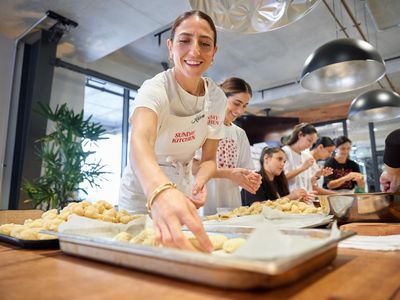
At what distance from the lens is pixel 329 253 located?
483 millimetres

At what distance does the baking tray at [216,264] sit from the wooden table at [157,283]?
12 millimetres

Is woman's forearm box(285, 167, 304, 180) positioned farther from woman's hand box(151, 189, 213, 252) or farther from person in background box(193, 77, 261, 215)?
woman's hand box(151, 189, 213, 252)

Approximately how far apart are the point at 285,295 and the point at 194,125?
92 centimetres

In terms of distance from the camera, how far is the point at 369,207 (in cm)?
92

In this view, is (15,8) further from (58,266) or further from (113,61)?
(58,266)

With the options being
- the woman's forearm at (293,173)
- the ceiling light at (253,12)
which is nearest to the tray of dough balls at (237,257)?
the ceiling light at (253,12)

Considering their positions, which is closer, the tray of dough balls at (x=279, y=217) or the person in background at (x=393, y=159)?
the tray of dough balls at (x=279, y=217)

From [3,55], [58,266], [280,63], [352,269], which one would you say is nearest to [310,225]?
[352,269]

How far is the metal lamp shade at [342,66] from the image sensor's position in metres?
1.73

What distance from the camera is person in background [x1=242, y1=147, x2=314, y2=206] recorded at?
2.31 metres

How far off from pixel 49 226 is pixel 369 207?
0.95 metres

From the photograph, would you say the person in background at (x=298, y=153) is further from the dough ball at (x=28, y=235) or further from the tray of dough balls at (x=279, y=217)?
the dough ball at (x=28, y=235)

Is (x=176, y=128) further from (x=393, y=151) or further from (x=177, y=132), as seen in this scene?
(x=393, y=151)

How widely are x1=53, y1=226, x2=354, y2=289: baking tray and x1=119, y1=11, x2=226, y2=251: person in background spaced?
0.07 metres
